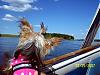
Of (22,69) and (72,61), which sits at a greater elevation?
(22,69)

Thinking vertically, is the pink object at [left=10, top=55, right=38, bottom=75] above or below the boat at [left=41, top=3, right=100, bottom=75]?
above

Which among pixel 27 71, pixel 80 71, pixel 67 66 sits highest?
pixel 27 71

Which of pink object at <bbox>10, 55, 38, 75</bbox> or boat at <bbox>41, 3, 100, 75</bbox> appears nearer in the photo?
pink object at <bbox>10, 55, 38, 75</bbox>

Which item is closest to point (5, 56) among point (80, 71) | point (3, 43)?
point (3, 43)

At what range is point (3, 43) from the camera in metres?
1.78

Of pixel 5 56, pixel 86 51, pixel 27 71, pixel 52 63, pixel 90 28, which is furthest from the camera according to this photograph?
pixel 90 28

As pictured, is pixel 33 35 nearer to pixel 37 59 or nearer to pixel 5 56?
pixel 37 59

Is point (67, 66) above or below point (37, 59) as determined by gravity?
below

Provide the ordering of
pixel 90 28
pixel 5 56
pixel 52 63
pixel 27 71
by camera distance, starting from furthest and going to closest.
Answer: pixel 90 28
pixel 52 63
pixel 5 56
pixel 27 71

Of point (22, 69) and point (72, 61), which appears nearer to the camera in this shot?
point (22, 69)

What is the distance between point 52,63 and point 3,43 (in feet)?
1.33

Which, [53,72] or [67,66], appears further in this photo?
[67,66]

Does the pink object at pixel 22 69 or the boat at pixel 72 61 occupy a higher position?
the pink object at pixel 22 69

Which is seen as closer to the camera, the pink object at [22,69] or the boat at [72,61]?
the pink object at [22,69]
